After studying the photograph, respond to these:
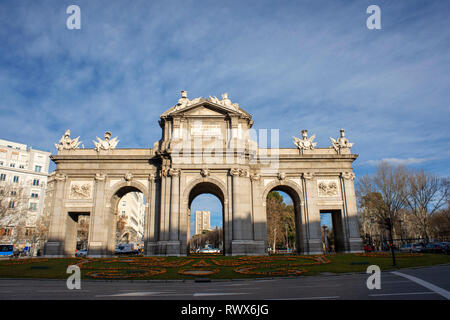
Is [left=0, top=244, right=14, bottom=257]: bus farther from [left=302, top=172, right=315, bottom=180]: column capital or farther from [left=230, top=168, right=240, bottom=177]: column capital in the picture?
[left=302, top=172, right=315, bottom=180]: column capital

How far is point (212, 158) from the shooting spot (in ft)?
125

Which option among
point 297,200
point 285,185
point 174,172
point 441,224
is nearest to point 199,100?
point 174,172

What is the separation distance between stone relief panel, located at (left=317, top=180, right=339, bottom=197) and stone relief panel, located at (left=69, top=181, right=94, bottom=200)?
29998 mm

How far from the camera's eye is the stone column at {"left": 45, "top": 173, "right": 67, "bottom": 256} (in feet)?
125

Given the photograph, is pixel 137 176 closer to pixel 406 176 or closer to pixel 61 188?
pixel 61 188

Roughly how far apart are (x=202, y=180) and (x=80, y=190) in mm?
16326

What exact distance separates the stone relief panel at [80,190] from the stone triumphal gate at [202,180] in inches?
5.1

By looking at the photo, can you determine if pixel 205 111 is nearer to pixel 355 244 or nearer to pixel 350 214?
pixel 350 214

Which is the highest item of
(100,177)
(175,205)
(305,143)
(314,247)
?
(305,143)

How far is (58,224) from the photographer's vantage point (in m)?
39.1

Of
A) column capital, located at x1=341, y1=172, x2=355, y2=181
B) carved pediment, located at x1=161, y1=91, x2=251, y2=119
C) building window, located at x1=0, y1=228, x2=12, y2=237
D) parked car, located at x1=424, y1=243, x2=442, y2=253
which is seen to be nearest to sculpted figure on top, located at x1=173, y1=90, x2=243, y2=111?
carved pediment, located at x1=161, y1=91, x2=251, y2=119

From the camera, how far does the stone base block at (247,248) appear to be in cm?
3494

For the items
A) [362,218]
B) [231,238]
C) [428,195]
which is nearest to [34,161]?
[231,238]
